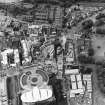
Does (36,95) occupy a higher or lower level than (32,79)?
lower

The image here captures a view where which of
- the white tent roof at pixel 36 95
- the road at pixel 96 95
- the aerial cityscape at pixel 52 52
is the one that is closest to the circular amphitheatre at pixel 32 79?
the aerial cityscape at pixel 52 52

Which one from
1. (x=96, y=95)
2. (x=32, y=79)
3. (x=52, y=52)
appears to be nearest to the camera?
(x=96, y=95)

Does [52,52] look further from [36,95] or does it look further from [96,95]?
[96,95]

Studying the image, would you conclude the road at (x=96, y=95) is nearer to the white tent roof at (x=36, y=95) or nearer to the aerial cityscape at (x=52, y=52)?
the aerial cityscape at (x=52, y=52)

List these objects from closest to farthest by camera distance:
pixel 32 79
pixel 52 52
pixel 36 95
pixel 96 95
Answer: pixel 36 95 → pixel 96 95 → pixel 32 79 → pixel 52 52

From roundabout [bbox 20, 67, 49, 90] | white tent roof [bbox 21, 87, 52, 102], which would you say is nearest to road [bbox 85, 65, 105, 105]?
white tent roof [bbox 21, 87, 52, 102]

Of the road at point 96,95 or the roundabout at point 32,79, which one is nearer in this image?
the road at point 96,95

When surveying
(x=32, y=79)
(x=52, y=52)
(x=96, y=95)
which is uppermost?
(x=52, y=52)

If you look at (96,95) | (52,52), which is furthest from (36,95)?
(96,95)

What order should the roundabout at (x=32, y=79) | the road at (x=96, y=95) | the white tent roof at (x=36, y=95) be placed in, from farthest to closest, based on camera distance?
the roundabout at (x=32, y=79) < the road at (x=96, y=95) < the white tent roof at (x=36, y=95)
